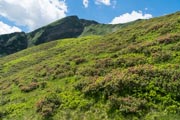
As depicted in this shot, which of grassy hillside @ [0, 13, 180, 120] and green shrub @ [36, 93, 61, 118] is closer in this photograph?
grassy hillside @ [0, 13, 180, 120]

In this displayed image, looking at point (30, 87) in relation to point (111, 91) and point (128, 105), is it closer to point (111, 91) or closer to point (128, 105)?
point (111, 91)

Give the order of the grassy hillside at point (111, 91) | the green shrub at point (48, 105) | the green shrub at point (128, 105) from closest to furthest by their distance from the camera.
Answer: the green shrub at point (128, 105), the grassy hillside at point (111, 91), the green shrub at point (48, 105)

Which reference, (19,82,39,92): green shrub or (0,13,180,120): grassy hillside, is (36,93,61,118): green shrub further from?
(19,82,39,92): green shrub

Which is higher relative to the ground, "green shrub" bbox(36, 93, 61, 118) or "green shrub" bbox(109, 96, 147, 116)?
"green shrub" bbox(109, 96, 147, 116)

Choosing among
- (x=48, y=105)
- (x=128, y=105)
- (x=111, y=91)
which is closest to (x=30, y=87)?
(x=48, y=105)

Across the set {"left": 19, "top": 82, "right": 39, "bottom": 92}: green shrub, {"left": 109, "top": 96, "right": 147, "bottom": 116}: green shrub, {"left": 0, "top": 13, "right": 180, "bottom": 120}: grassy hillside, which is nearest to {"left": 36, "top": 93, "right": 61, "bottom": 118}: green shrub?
{"left": 0, "top": 13, "right": 180, "bottom": 120}: grassy hillside

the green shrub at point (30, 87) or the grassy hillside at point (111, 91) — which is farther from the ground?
the grassy hillside at point (111, 91)

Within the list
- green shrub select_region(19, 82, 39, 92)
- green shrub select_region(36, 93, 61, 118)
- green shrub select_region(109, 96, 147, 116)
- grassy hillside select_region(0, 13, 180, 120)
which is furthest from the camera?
green shrub select_region(19, 82, 39, 92)

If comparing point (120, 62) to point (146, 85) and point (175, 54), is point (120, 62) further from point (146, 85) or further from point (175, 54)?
point (146, 85)

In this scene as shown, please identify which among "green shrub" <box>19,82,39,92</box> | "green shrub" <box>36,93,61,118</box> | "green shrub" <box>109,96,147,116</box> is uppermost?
"green shrub" <box>109,96,147,116</box>

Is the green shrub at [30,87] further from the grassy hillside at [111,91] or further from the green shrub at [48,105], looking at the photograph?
the green shrub at [48,105]

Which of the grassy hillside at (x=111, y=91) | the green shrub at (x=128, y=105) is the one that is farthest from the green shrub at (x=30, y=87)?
the green shrub at (x=128, y=105)

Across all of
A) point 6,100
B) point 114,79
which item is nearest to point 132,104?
point 114,79

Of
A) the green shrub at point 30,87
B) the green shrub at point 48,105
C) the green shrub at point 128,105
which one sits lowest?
the green shrub at point 30,87
